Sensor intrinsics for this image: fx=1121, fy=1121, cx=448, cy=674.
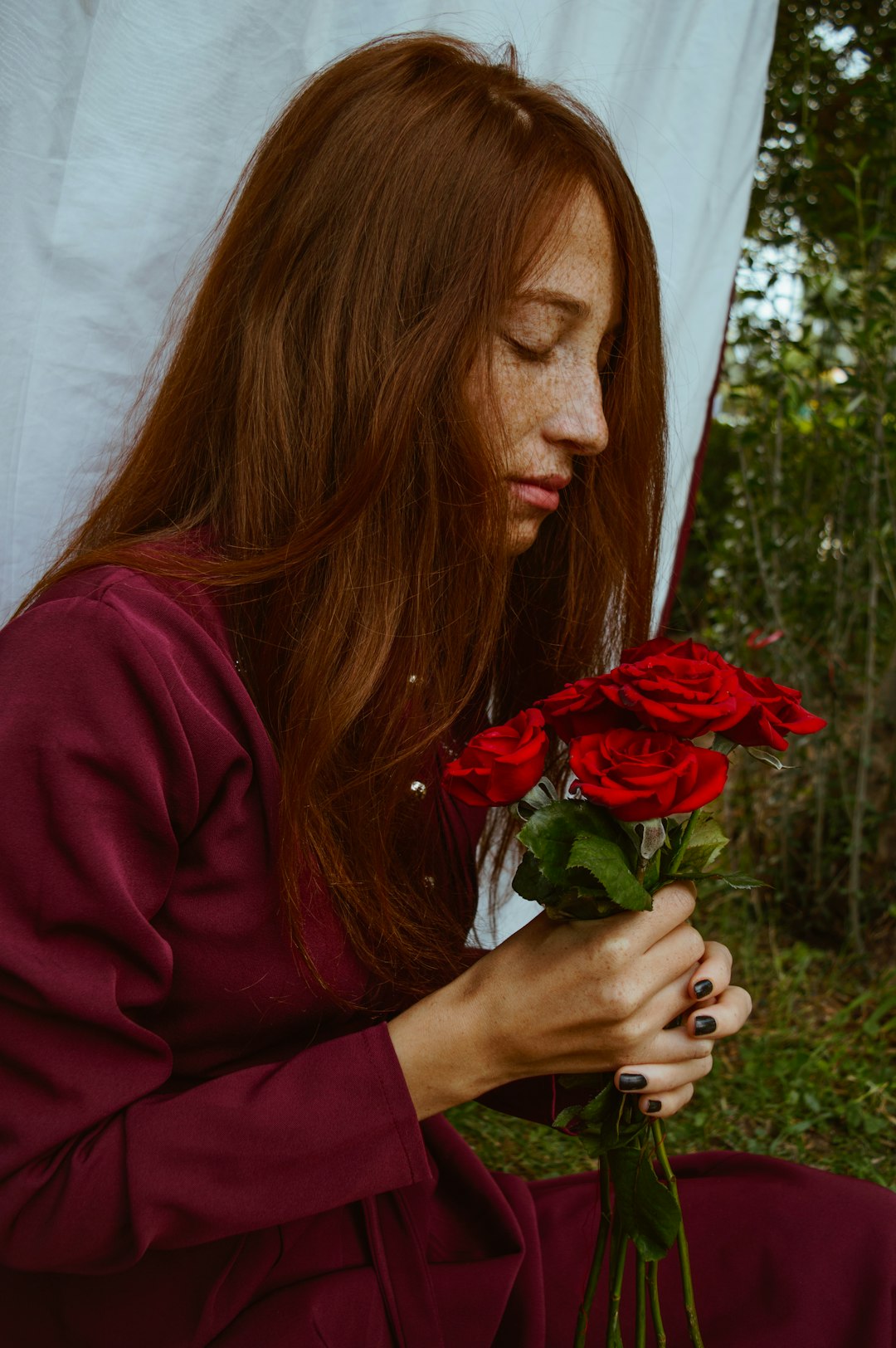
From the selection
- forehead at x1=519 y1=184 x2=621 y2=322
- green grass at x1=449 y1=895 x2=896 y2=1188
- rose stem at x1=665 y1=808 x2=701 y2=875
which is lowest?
green grass at x1=449 y1=895 x2=896 y2=1188

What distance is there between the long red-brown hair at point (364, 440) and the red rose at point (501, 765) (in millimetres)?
189

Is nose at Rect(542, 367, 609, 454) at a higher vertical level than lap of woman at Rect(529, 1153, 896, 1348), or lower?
higher

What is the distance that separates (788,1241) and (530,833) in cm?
65

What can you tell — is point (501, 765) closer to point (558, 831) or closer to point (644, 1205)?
point (558, 831)

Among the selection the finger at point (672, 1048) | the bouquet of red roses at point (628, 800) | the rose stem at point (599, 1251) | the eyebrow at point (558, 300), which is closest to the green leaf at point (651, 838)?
the bouquet of red roses at point (628, 800)

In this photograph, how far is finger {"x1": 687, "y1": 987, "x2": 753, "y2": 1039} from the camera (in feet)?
3.57

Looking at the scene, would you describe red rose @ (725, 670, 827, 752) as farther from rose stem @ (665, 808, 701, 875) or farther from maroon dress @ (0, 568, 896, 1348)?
maroon dress @ (0, 568, 896, 1348)

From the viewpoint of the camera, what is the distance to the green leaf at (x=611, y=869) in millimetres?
891

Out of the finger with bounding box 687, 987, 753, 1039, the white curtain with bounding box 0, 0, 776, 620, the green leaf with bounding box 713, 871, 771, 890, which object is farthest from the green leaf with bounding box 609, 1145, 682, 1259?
the white curtain with bounding box 0, 0, 776, 620

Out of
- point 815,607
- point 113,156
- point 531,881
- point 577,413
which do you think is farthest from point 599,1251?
point 815,607

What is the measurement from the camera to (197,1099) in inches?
38.8

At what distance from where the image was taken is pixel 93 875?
935mm

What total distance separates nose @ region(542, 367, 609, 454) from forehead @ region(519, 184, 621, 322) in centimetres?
7

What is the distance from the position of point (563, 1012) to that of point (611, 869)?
18 centimetres
